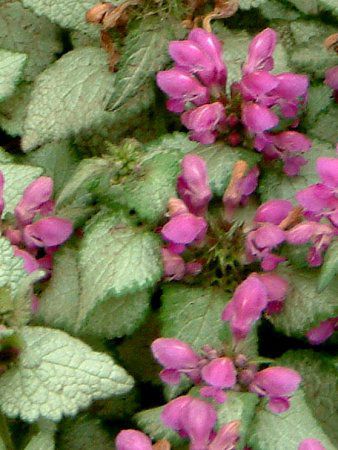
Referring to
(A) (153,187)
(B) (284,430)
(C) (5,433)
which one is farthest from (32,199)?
(B) (284,430)

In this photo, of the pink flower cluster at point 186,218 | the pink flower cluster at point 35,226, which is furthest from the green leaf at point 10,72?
the pink flower cluster at point 186,218

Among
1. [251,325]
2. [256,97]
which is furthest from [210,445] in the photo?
[256,97]

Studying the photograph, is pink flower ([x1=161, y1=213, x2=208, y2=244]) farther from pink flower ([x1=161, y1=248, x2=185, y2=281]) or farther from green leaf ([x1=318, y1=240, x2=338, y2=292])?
green leaf ([x1=318, y1=240, x2=338, y2=292])

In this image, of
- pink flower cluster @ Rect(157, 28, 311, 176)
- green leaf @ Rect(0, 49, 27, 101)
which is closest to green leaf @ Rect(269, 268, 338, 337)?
pink flower cluster @ Rect(157, 28, 311, 176)

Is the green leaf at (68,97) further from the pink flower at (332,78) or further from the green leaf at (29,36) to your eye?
the pink flower at (332,78)

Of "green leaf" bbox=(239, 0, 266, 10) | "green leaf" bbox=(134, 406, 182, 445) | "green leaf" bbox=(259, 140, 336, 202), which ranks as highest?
"green leaf" bbox=(239, 0, 266, 10)

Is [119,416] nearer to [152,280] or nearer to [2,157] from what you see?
[152,280]
